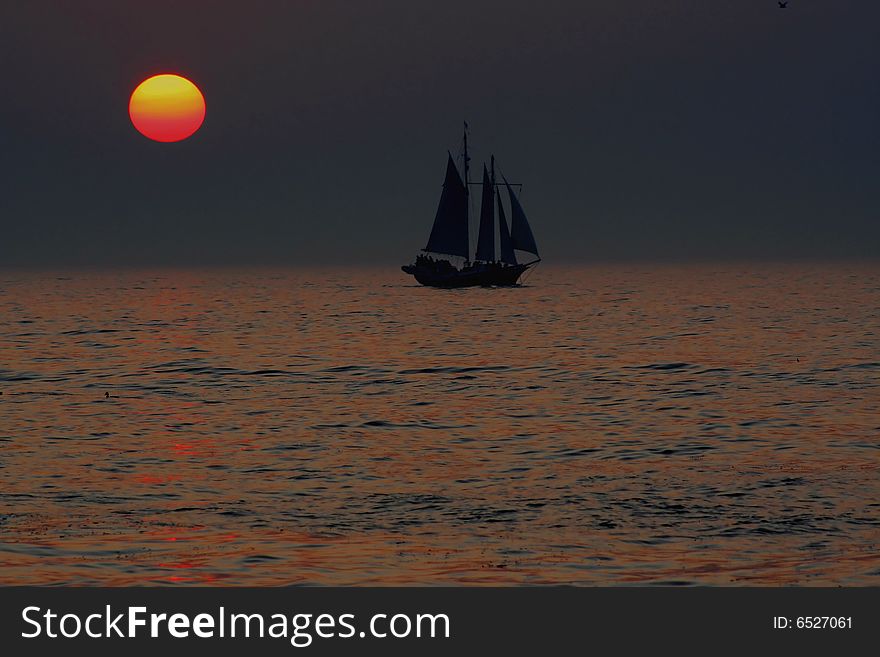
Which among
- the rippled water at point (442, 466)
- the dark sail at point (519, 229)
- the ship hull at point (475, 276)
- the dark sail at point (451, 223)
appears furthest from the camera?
the ship hull at point (475, 276)

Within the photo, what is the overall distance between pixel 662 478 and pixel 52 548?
476 inches

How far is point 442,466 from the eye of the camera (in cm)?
2783

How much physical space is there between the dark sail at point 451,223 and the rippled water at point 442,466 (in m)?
92.4

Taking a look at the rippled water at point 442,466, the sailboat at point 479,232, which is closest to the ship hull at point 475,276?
the sailboat at point 479,232

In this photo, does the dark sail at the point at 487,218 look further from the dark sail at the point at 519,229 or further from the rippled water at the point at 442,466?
the rippled water at the point at 442,466

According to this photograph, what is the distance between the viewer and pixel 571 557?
1881cm

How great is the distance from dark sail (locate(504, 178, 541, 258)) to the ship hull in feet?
39.2

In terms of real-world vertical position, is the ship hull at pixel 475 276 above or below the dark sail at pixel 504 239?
below

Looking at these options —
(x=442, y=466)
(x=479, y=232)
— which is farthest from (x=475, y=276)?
(x=442, y=466)

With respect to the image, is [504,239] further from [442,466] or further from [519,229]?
[442,466]

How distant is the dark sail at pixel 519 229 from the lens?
152375 millimetres

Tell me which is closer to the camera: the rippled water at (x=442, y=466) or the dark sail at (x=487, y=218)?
the rippled water at (x=442, y=466)

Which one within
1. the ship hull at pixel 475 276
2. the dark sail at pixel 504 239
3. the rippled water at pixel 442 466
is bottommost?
the ship hull at pixel 475 276
